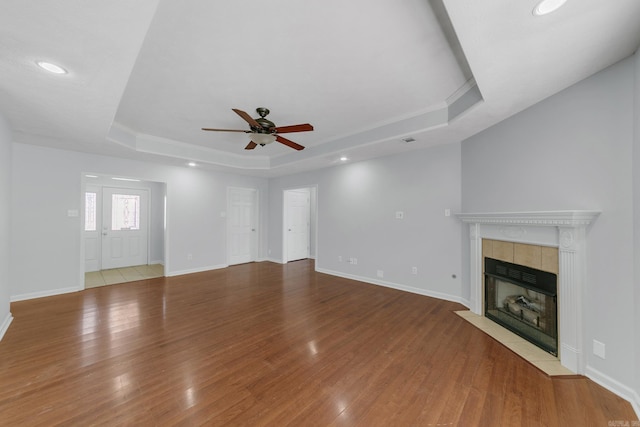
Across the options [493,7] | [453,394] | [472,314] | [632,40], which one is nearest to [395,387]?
[453,394]

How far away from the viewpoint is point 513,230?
2828 mm

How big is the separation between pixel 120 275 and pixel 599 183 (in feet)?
25.7

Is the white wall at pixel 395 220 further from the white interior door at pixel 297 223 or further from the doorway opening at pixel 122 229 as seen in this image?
the doorway opening at pixel 122 229

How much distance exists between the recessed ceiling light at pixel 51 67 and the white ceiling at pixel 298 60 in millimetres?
51

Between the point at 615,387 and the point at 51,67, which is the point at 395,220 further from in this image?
the point at 51,67

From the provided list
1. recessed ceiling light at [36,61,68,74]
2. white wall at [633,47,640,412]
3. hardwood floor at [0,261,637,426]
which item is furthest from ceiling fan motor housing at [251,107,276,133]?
white wall at [633,47,640,412]

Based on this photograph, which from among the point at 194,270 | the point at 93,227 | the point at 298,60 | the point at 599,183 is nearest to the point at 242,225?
the point at 194,270

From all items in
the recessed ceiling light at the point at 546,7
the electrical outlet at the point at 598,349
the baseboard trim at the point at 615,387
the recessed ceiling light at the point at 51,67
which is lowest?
the baseboard trim at the point at 615,387

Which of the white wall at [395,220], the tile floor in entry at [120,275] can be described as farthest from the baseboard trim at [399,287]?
the tile floor in entry at [120,275]

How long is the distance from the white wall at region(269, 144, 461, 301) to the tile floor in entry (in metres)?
3.94

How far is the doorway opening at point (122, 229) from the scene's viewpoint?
226 inches

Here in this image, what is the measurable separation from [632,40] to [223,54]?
10.1 ft

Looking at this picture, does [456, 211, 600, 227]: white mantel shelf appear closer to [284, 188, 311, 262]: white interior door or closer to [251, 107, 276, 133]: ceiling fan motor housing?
[251, 107, 276, 133]: ceiling fan motor housing

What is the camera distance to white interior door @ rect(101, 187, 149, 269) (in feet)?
19.7
